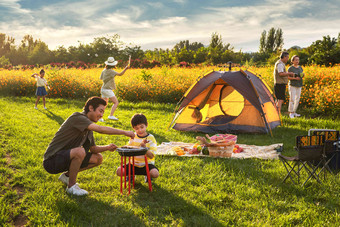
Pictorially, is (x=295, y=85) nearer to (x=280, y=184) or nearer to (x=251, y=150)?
(x=251, y=150)

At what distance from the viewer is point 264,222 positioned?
3135mm

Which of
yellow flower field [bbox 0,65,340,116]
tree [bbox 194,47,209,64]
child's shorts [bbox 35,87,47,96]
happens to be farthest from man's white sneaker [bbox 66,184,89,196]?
tree [bbox 194,47,209,64]

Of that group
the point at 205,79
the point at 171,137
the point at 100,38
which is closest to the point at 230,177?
the point at 171,137

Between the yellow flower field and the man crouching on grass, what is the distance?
615 cm

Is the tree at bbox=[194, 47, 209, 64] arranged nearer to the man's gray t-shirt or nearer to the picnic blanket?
the picnic blanket

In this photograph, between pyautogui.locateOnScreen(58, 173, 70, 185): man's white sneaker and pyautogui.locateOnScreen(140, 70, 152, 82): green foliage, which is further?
pyautogui.locateOnScreen(140, 70, 152, 82): green foliage

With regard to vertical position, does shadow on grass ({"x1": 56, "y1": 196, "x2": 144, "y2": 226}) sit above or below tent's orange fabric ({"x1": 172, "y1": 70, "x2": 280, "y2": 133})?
below

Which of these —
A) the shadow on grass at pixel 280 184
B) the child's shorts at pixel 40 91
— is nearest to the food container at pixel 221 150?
the shadow on grass at pixel 280 184

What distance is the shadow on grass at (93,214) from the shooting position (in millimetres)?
3090

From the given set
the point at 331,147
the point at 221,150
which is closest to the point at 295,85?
the point at 221,150

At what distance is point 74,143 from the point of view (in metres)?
3.66

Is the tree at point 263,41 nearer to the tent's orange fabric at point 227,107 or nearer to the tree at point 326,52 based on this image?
the tree at point 326,52

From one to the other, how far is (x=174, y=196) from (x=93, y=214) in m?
1.01

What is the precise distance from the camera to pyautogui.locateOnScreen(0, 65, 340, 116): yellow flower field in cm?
901
